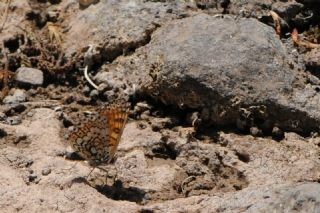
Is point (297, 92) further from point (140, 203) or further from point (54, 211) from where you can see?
point (54, 211)

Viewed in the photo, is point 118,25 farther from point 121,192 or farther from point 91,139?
point 121,192

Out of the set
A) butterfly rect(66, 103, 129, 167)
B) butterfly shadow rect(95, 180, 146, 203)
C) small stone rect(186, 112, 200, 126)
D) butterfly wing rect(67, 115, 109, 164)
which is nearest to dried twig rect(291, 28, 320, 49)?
small stone rect(186, 112, 200, 126)

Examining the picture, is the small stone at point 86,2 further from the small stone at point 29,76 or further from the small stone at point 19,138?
the small stone at point 19,138

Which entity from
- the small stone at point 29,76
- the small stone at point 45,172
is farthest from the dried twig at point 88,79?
the small stone at point 45,172

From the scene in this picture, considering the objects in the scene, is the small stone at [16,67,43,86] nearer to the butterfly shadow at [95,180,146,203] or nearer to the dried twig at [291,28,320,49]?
the butterfly shadow at [95,180,146,203]

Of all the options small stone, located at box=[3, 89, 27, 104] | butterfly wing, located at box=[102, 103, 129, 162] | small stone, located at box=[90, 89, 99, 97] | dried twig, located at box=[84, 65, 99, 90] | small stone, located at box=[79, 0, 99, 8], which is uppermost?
small stone, located at box=[79, 0, 99, 8]

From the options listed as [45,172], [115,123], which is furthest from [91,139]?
[45,172]
